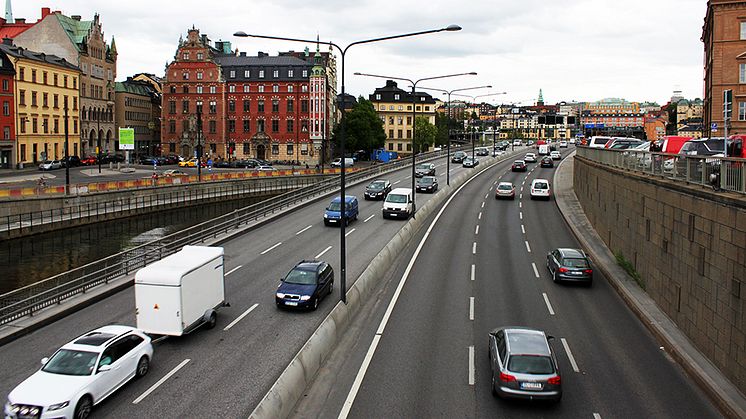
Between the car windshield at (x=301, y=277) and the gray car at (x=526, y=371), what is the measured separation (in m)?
8.86

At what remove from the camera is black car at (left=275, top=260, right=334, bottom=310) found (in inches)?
891

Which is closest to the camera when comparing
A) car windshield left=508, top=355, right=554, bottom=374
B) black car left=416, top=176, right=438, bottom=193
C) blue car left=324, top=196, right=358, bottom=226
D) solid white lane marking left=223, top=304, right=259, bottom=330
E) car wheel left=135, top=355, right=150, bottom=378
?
car windshield left=508, top=355, right=554, bottom=374

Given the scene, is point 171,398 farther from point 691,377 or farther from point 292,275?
point 691,377

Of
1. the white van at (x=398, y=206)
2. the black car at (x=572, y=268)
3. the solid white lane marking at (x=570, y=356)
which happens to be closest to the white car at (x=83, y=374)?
the solid white lane marking at (x=570, y=356)

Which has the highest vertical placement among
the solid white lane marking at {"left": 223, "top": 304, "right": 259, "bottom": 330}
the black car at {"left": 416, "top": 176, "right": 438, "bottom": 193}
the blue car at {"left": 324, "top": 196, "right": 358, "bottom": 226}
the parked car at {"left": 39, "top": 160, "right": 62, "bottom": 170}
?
the parked car at {"left": 39, "top": 160, "right": 62, "bottom": 170}

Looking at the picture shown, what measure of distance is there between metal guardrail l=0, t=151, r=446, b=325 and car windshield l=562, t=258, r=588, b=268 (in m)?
17.6

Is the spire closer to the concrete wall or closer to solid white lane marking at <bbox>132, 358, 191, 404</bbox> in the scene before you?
the concrete wall

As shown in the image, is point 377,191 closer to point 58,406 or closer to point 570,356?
point 570,356

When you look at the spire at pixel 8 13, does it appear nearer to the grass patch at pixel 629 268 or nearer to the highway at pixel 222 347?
the highway at pixel 222 347

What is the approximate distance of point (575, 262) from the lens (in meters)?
27.5

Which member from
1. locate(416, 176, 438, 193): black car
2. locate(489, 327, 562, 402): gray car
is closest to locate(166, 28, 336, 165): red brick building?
locate(416, 176, 438, 193): black car

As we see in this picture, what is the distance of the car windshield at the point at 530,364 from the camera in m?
15.5

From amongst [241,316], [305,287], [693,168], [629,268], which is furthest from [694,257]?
[241,316]

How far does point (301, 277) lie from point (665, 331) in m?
12.7
